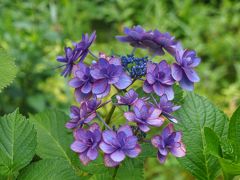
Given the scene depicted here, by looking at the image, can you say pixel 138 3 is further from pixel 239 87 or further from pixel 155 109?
pixel 155 109

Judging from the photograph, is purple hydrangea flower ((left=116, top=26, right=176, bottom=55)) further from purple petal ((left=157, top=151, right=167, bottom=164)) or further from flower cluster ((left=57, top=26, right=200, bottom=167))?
purple petal ((left=157, top=151, right=167, bottom=164))

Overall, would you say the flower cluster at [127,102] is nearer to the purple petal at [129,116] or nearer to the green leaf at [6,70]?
the purple petal at [129,116]

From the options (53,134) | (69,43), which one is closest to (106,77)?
(53,134)

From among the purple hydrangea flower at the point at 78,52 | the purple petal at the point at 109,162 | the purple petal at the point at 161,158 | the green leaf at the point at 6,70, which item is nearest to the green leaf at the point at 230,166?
the purple petal at the point at 161,158

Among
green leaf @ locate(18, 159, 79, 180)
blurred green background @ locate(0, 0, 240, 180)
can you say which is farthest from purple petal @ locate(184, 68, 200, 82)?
blurred green background @ locate(0, 0, 240, 180)

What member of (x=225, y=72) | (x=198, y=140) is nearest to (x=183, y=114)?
(x=198, y=140)

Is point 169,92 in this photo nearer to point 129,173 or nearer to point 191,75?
point 191,75
